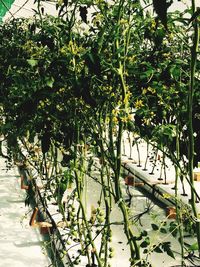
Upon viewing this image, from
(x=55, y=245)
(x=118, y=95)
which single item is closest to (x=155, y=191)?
(x=55, y=245)

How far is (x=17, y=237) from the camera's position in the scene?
2.85m

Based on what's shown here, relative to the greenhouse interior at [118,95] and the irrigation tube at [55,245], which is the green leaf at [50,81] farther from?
the irrigation tube at [55,245]

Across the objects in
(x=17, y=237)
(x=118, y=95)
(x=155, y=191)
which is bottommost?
(x=17, y=237)

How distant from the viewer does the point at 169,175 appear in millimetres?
4355

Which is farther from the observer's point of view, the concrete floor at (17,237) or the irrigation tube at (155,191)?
the irrigation tube at (155,191)

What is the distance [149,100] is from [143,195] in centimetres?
251

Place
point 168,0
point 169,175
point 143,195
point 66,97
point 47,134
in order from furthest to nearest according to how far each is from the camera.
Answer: point 169,175, point 143,195, point 66,97, point 47,134, point 168,0

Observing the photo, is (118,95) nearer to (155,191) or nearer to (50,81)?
(50,81)

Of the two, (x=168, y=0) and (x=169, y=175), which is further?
(x=169, y=175)

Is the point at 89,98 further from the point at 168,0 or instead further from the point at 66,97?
the point at 168,0

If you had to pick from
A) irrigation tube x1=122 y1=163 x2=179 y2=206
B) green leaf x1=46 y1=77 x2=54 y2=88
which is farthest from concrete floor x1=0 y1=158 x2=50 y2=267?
irrigation tube x1=122 y1=163 x2=179 y2=206

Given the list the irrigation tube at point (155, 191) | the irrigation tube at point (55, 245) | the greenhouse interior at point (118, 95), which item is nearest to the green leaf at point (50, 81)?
the greenhouse interior at point (118, 95)

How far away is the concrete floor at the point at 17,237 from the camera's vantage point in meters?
2.51

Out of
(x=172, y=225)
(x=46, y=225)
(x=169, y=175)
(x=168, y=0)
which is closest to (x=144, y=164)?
(x=169, y=175)
